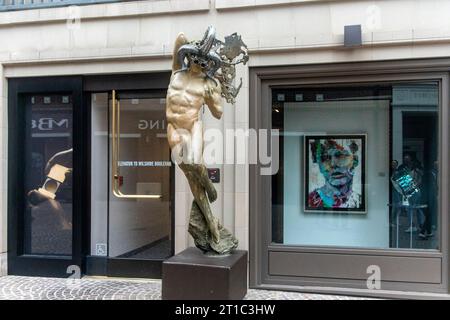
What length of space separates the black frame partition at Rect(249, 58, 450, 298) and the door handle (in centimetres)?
162

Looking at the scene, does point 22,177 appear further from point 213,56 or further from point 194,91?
point 213,56

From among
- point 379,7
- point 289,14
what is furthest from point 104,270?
point 379,7

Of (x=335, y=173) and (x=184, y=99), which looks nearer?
(x=184, y=99)

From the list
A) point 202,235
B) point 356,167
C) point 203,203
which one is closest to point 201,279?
point 202,235

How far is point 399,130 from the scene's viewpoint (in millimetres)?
5781

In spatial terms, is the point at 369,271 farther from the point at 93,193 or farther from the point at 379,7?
the point at 93,193

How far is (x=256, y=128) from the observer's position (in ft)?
18.8

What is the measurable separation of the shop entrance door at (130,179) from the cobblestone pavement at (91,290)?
1.13 ft

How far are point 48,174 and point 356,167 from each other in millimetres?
4349

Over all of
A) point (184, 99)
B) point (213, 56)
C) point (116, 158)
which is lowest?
point (116, 158)

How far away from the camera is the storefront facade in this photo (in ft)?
17.8

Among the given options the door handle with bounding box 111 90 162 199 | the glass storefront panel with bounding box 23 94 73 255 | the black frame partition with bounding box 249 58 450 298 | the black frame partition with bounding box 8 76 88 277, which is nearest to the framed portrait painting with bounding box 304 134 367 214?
the black frame partition with bounding box 249 58 450 298

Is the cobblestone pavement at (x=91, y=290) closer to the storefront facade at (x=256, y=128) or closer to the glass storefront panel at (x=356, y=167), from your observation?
the storefront facade at (x=256, y=128)

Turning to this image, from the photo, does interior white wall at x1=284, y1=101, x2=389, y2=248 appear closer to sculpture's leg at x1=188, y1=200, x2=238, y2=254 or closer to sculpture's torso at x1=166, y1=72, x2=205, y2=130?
sculpture's leg at x1=188, y1=200, x2=238, y2=254
